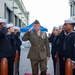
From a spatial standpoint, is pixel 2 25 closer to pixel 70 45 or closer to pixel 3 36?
pixel 3 36

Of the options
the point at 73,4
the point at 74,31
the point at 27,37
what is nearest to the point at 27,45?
the point at 73,4

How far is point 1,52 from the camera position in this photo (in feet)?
22.8

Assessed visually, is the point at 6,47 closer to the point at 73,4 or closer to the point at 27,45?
the point at 73,4

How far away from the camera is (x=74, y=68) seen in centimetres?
620

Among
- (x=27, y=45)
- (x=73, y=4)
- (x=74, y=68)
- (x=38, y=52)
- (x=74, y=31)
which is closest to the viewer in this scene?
(x=74, y=68)

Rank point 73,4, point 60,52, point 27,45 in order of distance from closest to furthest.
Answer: point 60,52, point 73,4, point 27,45

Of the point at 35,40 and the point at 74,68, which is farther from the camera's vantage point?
the point at 35,40

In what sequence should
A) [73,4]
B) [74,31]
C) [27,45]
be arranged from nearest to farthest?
[74,31], [73,4], [27,45]

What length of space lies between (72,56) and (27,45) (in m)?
35.3

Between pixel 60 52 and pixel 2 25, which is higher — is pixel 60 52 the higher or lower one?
the lower one

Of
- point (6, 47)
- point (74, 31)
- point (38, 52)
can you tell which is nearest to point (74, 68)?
point (74, 31)

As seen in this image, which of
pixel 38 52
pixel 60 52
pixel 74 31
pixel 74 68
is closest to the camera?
pixel 74 68

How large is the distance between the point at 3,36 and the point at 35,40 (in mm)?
2249

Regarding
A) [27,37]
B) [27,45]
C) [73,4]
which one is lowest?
[27,45]
